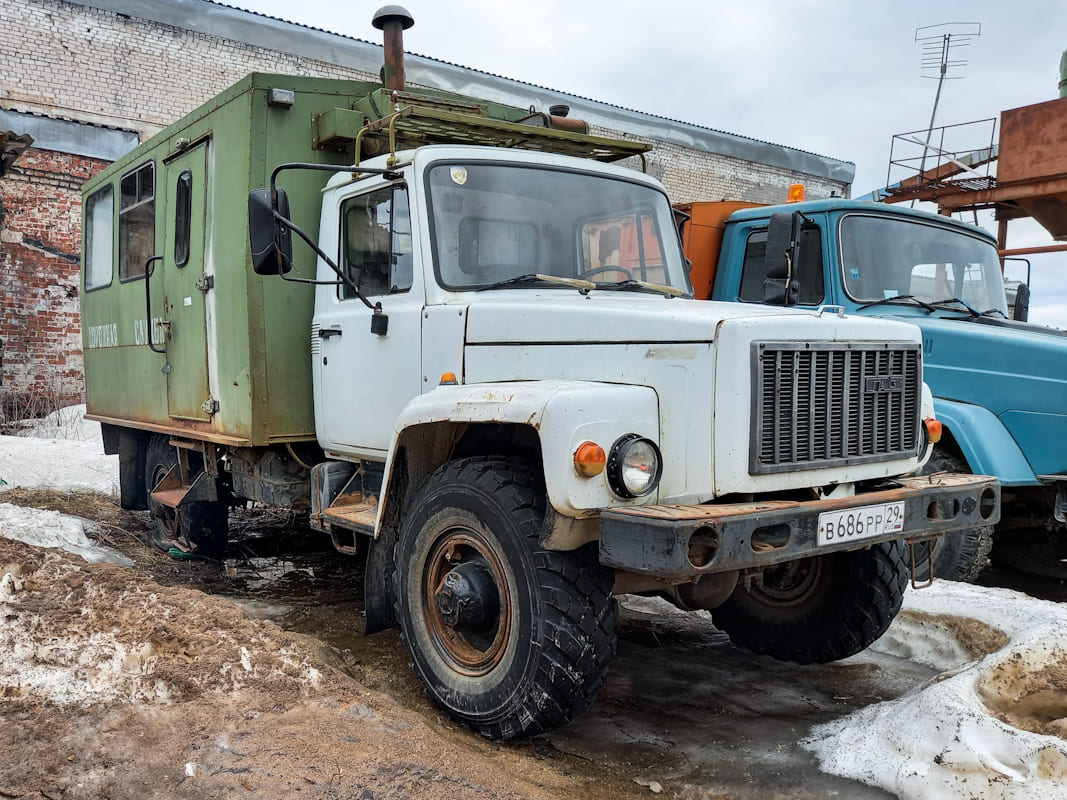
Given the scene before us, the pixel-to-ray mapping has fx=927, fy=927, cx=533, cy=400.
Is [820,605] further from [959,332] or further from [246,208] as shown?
[246,208]

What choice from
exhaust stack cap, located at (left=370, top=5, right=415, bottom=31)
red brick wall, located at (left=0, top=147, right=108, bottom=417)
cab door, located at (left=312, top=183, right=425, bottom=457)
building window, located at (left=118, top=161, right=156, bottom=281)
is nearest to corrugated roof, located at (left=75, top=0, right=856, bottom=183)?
red brick wall, located at (left=0, top=147, right=108, bottom=417)

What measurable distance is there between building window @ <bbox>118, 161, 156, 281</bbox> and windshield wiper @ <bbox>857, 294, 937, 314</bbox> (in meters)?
4.97

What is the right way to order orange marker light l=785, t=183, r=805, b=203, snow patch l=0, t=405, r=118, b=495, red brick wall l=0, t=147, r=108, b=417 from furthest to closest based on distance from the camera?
1. red brick wall l=0, t=147, r=108, b=417
2. snow patch l=0, t=405, r=118, b=495
3. orange marker light l=785, t=183, r=805, b=203

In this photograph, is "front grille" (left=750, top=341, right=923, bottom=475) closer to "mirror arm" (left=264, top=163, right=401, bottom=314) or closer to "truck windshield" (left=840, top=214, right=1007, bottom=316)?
"mirror arm" (left=264, top=163, right=401, bottom=314)

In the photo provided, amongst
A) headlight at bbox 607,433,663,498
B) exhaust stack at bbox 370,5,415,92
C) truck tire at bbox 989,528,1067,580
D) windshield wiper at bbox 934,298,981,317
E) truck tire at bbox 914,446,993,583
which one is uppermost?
exhaust stack at bbox 370,5,415,92

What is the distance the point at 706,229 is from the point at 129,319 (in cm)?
447

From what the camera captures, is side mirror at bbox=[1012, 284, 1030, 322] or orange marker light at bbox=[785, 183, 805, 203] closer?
orange marker light at bbox=[785, 183, 805, 203]

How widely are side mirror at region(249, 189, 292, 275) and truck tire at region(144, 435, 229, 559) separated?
9.57 ft

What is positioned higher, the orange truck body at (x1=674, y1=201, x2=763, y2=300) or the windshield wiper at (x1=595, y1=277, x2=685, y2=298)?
the orange truck body at (x1=674, y1=201, x2=763, y2=300)

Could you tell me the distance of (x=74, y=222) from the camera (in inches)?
543

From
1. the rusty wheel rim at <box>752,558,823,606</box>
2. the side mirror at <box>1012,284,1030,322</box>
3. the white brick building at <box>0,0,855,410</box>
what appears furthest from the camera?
the white brick building at <box>0,0,855,410</box>

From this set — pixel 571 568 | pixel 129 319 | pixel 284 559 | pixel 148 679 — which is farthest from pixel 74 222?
pixel 571 568

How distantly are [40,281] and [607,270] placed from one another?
11824 millimetres

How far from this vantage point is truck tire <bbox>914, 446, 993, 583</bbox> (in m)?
6.00
